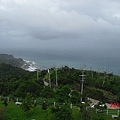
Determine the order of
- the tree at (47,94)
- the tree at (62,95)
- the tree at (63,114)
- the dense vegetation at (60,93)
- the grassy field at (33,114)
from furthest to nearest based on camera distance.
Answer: the tree at (47,94)
the tree at (62,95)
the dense vegetation at (60,93)
the grassy field at (33,114)
the tree at (63,114)

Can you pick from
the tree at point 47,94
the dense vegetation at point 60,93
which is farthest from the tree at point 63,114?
the tree at point 47,94

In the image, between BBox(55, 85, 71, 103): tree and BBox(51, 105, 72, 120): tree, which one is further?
BBox(55, 85, 71, 103): tree

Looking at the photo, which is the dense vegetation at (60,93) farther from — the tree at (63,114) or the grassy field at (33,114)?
the grassy field at (33,114)

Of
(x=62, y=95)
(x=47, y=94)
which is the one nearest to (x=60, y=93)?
(x=62, y=95)

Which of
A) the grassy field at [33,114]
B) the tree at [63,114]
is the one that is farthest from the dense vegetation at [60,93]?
the grassy field at [33,114]

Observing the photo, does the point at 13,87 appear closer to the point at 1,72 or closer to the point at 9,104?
the point at 9,104

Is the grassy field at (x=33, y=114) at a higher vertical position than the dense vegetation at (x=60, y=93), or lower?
lower

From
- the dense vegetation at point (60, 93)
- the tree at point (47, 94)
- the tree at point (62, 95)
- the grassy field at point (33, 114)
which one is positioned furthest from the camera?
the tree at point (47, 94)

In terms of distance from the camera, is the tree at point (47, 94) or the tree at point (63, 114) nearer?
the tree at point (63, 114)

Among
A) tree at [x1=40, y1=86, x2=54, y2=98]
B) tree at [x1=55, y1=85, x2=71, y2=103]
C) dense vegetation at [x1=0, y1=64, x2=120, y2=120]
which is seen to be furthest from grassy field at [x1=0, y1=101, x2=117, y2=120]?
tree at [x1=40, y1=86, x2=54, y2=98]

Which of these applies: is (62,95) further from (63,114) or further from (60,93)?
(63,114)

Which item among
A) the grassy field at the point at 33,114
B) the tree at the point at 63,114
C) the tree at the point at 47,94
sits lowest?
the grassy field at the point at 33,114

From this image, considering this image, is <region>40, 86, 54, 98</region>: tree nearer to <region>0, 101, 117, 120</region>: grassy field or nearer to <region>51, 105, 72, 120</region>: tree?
<region>0, 101, 117, 120</region>: grassy field
